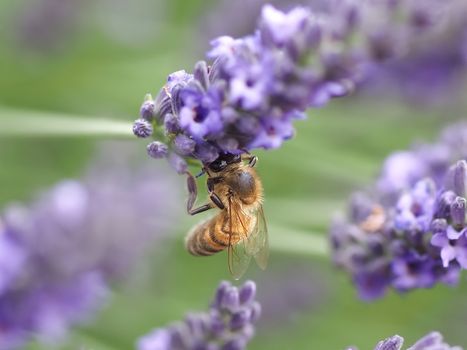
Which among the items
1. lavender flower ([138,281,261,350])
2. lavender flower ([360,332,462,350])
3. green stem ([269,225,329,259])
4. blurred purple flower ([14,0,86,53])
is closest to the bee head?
lavender flower ([138,281,261,350])

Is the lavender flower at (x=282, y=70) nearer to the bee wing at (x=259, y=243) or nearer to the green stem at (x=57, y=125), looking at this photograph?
the green stem at (x=57, y=125)

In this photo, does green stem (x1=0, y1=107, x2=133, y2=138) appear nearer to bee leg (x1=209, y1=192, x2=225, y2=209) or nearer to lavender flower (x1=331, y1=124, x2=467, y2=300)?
bee leg (x1=209, y1=192, x2=225, y2=209)

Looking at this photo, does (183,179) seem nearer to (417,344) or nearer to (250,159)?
(250,159)

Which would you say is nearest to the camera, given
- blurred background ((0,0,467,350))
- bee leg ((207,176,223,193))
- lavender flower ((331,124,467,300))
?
lavender flower ((331,124,467,300))

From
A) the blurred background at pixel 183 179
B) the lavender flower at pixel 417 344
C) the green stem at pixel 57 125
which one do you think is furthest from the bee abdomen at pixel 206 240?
the blurred background at pixel 183 179

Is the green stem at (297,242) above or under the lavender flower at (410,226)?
above

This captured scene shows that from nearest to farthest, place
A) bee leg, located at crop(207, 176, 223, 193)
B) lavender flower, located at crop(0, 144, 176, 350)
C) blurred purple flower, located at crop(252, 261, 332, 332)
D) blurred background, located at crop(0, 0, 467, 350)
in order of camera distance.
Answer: bee leg, located at crop(207, 176, 223, 193), lavender flower, located at crop(0, 144, 176, 350), blurred background, located at crop(0, 0, 467, 350), blurred purple flower, located at crop(252, 261, 332, 332)

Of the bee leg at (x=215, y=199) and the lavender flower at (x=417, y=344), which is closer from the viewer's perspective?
the lavender flower at (x=417, y=344)
